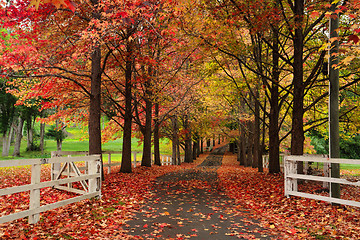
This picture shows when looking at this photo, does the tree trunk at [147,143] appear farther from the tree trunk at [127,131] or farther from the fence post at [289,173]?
the fence post at [289,173]

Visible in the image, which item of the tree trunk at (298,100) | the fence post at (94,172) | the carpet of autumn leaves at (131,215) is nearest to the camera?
the carpet of autumn leaves at (131,215)

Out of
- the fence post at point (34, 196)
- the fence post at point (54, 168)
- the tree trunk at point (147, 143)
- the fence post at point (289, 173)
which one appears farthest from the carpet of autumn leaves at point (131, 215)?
the tree trunk at point (147, 143)

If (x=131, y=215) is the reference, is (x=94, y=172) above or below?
above

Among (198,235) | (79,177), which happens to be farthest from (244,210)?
(79,177)

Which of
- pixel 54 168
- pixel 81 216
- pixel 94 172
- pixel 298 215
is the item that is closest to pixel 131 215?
pixel 81 216

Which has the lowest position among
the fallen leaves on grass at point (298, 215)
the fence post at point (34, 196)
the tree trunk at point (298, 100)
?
the fallen leaves on grass at point (298, 215)

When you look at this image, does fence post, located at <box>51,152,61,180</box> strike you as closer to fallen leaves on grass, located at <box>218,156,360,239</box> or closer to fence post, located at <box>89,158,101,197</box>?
fence post, located at <box>89,158,101,197</box>

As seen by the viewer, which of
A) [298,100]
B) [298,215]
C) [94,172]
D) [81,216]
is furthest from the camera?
[298,100]

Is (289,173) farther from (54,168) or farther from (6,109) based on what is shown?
(6,109)

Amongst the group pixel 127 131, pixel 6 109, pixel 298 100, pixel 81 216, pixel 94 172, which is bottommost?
pixel 81 216

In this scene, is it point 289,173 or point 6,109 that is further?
point 6,109

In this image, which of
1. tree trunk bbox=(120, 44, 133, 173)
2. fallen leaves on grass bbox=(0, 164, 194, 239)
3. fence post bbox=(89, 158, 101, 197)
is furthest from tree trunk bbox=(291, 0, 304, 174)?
tree trunk bbox=(120, 44, 133, 173)

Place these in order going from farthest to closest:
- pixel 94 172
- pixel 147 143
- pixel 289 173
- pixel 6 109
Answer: pixel 6 109 → pixel 147 143 → pixel 289 173 → pixel 94 172

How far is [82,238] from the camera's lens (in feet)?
16.3
